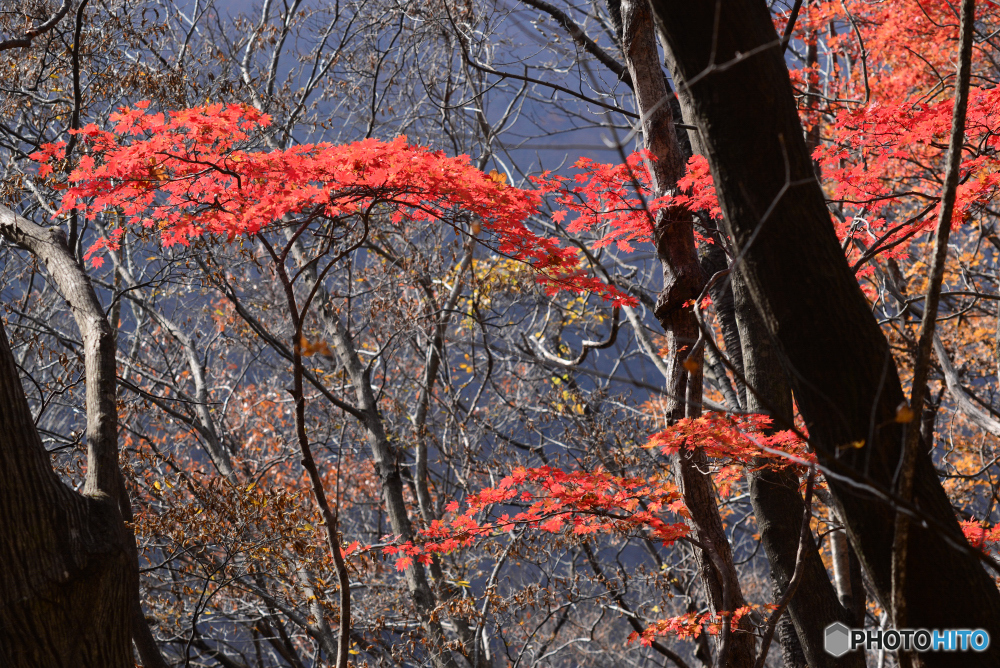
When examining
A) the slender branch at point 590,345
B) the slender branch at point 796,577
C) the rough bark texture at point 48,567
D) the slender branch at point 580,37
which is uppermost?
the slender branch at point 580,37

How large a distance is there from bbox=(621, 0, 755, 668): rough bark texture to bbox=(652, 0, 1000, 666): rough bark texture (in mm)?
1409

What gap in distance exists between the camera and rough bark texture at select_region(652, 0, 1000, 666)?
6.61 feet

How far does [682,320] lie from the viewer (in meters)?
3.79

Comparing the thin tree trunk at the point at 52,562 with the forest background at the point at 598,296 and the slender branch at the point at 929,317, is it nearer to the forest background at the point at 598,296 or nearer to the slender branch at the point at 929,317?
the forest background at the point at 598,296

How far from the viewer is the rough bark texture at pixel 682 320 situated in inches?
145

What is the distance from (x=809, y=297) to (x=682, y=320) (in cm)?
169

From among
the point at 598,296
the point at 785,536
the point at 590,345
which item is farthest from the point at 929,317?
the point at 590,345

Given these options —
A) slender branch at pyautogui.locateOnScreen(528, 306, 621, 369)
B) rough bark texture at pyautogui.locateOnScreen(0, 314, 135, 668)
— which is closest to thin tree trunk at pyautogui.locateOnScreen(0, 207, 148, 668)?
rough bark texture at pyautogui.locateOnScreen(0, 314, 135, 668)

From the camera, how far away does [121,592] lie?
9.46ft

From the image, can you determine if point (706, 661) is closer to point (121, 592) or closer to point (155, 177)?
point (121, 592)

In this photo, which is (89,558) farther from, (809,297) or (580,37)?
(580,37)

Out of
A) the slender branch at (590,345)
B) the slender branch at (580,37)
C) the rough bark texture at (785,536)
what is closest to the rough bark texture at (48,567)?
the slender branch at (590,345)

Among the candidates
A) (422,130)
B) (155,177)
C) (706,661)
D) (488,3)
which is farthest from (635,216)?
(422,130)

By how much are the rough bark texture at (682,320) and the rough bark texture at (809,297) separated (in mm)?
1409
